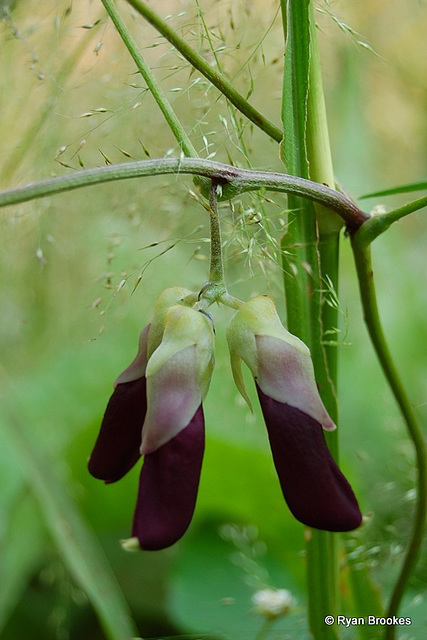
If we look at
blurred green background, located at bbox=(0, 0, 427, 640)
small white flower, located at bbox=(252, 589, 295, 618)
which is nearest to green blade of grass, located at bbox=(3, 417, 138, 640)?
blurred green background, located at bbox=(0, 0, 427, 640)

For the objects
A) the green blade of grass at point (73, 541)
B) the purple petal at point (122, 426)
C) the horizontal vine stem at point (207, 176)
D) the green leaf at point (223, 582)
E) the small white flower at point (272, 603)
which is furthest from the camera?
the green leaf at point (223, 582)

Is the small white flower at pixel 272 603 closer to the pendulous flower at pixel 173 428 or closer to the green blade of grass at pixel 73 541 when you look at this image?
the green blade of grass at pixel 73 541

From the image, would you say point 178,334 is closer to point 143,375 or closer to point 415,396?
point 143,375

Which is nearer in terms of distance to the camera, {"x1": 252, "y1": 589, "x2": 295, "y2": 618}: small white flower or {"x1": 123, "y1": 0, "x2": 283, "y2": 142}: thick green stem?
{"x1": 123, "y1": 0, "x2": 283, "y2": 142}: thick green stem

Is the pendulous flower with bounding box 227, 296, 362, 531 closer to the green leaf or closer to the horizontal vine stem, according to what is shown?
the horizontal vine stem

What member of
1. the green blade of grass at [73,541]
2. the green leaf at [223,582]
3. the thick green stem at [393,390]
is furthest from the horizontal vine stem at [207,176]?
the green leaf at [223,582]

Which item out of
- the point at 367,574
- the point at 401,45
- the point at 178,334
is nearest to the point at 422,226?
the point at 401,45
